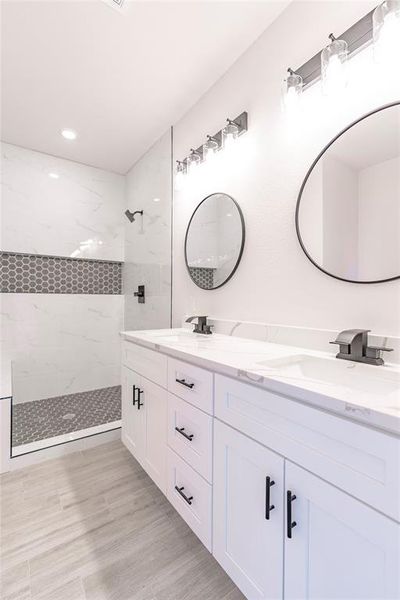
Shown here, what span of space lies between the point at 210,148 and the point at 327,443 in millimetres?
1692

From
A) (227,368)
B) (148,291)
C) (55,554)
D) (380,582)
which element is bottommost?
(55,554)

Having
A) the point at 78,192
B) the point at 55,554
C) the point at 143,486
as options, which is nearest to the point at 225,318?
the point at 143,486

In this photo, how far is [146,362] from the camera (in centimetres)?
152

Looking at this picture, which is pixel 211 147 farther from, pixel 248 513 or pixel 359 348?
pixel 248 513

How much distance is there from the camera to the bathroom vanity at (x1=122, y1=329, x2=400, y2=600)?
1.92ft

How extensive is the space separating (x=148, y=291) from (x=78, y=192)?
1.32m

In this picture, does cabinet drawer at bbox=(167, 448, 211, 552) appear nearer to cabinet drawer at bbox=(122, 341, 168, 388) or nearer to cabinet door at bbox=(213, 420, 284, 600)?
cabinet door at bbox=(213, 420, 284, 600)

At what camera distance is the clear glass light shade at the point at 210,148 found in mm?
1740

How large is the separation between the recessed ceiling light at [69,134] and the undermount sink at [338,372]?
8.10 ft

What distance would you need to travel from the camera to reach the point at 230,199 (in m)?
1.68

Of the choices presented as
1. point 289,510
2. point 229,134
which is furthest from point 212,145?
point 289,510

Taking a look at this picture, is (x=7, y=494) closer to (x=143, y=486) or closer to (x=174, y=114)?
(x=143, y=486)

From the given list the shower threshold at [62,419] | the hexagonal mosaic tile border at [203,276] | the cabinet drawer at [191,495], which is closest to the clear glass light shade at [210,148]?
the hexagonal mosaic tile border at [203,276]

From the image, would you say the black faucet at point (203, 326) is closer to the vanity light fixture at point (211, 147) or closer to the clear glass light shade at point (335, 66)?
the vanity light fixture at point (211, 147)
